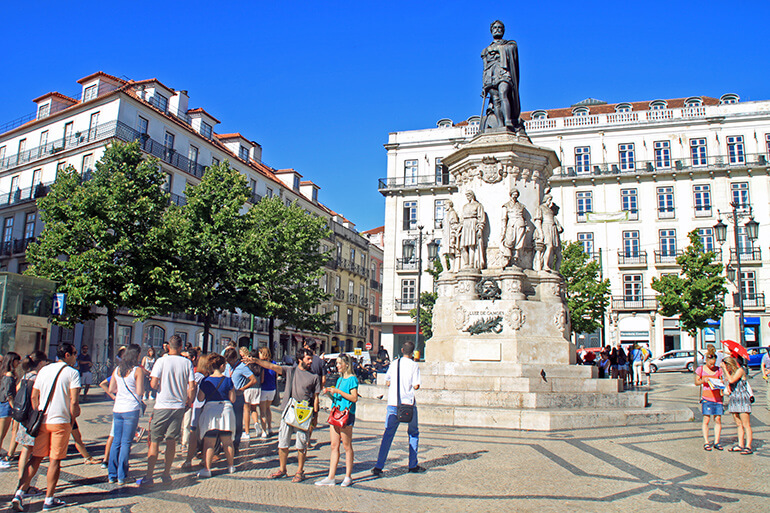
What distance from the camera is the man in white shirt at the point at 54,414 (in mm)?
5680

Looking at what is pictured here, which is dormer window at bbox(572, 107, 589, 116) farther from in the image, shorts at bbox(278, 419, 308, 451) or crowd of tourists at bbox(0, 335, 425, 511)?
shorts at bbox(278, 419, 308, 451)

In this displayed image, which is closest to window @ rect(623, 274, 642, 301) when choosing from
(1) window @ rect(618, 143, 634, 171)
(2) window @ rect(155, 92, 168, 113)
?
(1) window @ rect(618, 143, 634, 171)

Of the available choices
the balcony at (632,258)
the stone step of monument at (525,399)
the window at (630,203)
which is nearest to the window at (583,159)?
the window at (630,203)

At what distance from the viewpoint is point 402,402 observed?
21.7 feet

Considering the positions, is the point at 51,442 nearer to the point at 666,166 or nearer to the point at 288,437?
the point at 288,437

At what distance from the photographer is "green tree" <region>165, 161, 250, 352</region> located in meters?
23.4

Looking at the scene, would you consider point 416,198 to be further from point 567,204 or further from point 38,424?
point 38,424

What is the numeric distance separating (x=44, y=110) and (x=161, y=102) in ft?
23.5

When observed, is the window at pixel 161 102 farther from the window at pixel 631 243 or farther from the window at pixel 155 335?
the window at pixel 631 243

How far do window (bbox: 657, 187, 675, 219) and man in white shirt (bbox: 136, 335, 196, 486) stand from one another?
4308 cm

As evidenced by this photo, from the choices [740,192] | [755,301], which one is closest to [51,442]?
[755,301]

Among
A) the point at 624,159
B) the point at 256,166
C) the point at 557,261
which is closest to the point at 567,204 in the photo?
the point at 624,159

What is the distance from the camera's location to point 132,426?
6480 mm

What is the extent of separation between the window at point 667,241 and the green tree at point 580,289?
448 inches
